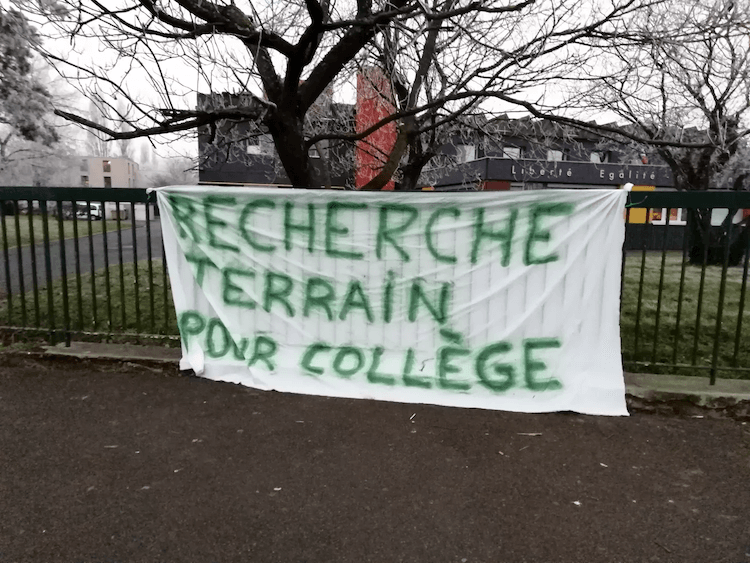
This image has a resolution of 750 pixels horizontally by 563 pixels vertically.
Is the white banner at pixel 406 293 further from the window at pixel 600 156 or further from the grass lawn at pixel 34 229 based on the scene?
the window at pixel 600 156

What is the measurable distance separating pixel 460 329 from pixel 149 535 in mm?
2564

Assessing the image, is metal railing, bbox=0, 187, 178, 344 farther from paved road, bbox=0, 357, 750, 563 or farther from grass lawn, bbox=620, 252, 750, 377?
grass lawn, bbox=620, 252, 750, 377

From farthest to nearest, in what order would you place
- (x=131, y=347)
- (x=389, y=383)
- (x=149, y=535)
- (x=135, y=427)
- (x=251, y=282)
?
(x=131, y=347) → (x=251, y=282) → (x=389, y=383) → (x=135, y=427) → (x=149, y=535)

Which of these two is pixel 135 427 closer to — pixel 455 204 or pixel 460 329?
pixel 460 329

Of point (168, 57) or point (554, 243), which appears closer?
point (554, 243)

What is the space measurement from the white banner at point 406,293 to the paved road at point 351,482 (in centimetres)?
29

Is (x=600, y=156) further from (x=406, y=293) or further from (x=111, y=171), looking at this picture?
(x=111, y=171)

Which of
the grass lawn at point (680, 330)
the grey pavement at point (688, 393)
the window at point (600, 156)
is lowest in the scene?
the grass lawn at point (680, 330)

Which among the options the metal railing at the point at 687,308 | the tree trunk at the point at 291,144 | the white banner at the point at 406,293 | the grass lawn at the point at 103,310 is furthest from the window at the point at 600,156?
the white banner at the point at 406,293

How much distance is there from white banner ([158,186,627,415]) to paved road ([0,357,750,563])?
29 centimetres

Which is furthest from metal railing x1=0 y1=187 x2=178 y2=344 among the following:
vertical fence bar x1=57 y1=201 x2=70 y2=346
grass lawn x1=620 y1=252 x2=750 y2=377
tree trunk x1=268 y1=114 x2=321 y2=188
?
grass lawn x1=620 y1=252 x2=750 y2=377

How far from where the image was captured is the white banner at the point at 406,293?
161 inches

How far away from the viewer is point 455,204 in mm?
4250

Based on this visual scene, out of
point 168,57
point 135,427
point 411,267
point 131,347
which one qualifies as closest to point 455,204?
point 411,267
